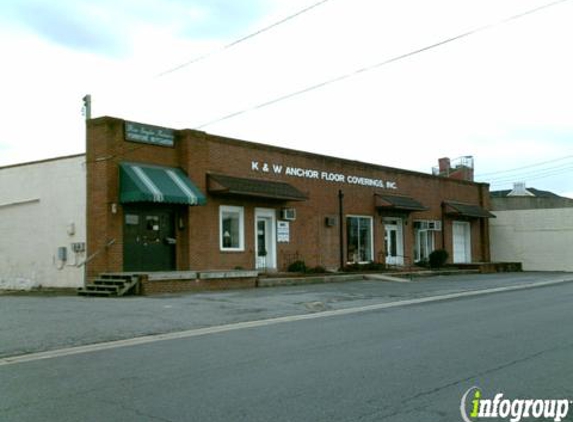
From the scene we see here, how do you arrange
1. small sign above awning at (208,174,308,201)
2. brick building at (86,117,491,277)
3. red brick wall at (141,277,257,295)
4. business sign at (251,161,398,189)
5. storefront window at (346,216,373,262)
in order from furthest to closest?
storefront window at (346,216,373,262) → business sign at (251,161,398,189) → small sign above awning at (208,174,308,201) → brick building at (86,117,491,277) → red brick wall at (141,277,257,295)

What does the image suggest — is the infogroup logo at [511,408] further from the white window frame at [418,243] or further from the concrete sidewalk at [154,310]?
the white window frame at [418,243]

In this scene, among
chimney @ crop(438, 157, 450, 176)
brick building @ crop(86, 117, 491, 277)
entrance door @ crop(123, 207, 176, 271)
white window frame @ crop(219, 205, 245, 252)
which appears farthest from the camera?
chimney @ crop(438, 157, 450, 176)

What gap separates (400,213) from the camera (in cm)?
3469

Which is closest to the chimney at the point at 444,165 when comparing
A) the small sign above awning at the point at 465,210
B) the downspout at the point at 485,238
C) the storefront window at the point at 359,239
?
the downspout at the point at 485,238

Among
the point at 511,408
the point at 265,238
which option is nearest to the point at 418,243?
the point at 265,238

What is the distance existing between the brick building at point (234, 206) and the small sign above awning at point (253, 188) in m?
0.06

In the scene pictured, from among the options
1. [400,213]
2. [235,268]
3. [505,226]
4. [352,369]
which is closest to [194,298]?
[235,268]

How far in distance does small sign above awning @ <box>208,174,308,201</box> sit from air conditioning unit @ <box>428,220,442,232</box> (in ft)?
39.9

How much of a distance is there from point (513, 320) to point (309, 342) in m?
4.81

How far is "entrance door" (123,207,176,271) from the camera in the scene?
2220 cm

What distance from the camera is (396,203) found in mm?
33000

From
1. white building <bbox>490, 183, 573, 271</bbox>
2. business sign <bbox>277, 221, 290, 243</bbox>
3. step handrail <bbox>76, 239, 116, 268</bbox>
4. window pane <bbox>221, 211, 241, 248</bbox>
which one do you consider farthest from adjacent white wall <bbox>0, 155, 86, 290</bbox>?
white building <bbox>490, 183, 573, 271</bbox>

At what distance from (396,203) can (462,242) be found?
987 cm

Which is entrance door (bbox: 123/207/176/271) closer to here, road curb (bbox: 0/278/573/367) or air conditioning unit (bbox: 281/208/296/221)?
air conditioning unit (bbox: 281/208/296/221)
